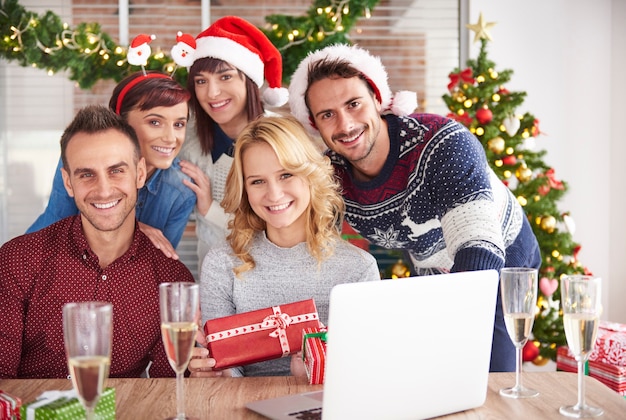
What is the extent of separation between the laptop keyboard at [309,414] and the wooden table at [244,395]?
0.23ft

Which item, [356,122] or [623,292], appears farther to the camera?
[623,292]

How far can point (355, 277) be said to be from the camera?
2.14 metres

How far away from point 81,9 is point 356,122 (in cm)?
312

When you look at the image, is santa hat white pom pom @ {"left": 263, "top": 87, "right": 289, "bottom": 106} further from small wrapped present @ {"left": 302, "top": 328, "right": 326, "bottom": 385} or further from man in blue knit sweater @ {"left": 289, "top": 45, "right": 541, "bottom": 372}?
→ small wrapped present @ {"left": 302, "top": 328, "right": 326, "bottom": 385}

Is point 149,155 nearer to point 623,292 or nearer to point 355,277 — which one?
point 355,277

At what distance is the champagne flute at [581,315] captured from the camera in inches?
51.7

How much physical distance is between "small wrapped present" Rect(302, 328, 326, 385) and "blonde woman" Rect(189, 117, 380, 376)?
0.44 metres

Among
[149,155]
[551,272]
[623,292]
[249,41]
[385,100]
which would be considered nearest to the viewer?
[385,100]

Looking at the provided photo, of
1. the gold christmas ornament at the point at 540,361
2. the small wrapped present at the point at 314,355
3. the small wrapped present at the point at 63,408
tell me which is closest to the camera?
the small wrapped present at the point at 63,408

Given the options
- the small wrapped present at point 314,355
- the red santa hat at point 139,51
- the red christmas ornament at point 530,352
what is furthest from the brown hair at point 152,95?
the red christmas ornament at point 530,352

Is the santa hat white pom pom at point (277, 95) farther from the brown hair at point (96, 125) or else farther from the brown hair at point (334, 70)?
the brown hair at point (96, 125)

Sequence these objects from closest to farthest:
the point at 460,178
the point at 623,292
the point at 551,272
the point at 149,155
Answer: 1. the point at 460,178
2. the point at 149,155
3. the point at 551,272
4. the point at 623,292

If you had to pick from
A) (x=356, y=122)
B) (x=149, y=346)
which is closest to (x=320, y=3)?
(x=356, y=122)

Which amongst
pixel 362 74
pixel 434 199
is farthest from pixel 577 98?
pixel 434 199
